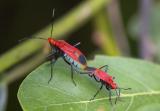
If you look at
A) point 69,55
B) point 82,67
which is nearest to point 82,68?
point 82,67

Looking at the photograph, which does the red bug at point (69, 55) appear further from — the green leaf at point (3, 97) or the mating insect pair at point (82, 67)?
the green leaf at point (3, 97)

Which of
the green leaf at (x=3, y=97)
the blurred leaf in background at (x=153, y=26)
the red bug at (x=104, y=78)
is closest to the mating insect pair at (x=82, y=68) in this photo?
the red bug at (x=104, y=78)

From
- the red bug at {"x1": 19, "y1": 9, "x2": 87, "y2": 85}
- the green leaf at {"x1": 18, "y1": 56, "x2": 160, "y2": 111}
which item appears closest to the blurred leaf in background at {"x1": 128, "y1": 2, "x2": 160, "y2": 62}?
the green leaf at {"x1": 18, "y1": 56, "x2": 160, "y2": 111}

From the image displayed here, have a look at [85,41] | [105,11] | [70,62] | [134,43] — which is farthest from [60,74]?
[85,41]

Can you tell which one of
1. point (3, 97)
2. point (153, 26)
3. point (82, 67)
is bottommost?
point (3, 97)

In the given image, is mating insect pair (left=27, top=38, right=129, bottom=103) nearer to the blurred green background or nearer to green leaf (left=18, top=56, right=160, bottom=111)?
green leaf (left=18, top=56, right=160, bottom=111)

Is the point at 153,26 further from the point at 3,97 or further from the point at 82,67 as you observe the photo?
the point at 82,67

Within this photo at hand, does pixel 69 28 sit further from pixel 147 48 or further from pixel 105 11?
pixel 147 48
